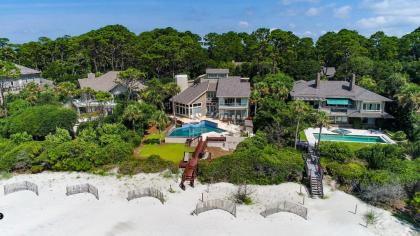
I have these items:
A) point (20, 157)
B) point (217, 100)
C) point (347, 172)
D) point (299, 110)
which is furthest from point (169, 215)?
point (217, 100)

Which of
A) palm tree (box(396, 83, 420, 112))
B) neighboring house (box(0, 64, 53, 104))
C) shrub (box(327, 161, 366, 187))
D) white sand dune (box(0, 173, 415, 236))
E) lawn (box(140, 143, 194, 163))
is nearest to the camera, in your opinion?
white sand dune (box(0, 173, 415, 236))

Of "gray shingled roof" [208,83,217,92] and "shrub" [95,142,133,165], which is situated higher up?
"gray shingled roof" [208,83,217,92]

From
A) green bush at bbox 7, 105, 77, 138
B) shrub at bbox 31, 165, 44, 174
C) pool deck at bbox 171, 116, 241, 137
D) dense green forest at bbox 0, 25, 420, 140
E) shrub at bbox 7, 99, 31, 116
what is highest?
dense green forest at bbox 0, 25, 420, 140

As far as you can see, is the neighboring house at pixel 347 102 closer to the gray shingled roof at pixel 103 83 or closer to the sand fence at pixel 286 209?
the sand fence at pixel 286 209

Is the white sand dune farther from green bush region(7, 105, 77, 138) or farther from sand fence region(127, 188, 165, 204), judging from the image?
green bush region(7, 105, 77, 138)

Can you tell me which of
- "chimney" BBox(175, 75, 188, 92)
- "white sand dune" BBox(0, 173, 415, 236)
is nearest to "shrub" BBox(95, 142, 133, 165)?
"white sand dune" BBox(0, 173, 415, 236)

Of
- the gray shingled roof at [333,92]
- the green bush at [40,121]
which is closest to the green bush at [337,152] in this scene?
the gray shingled roof at [333,92]
